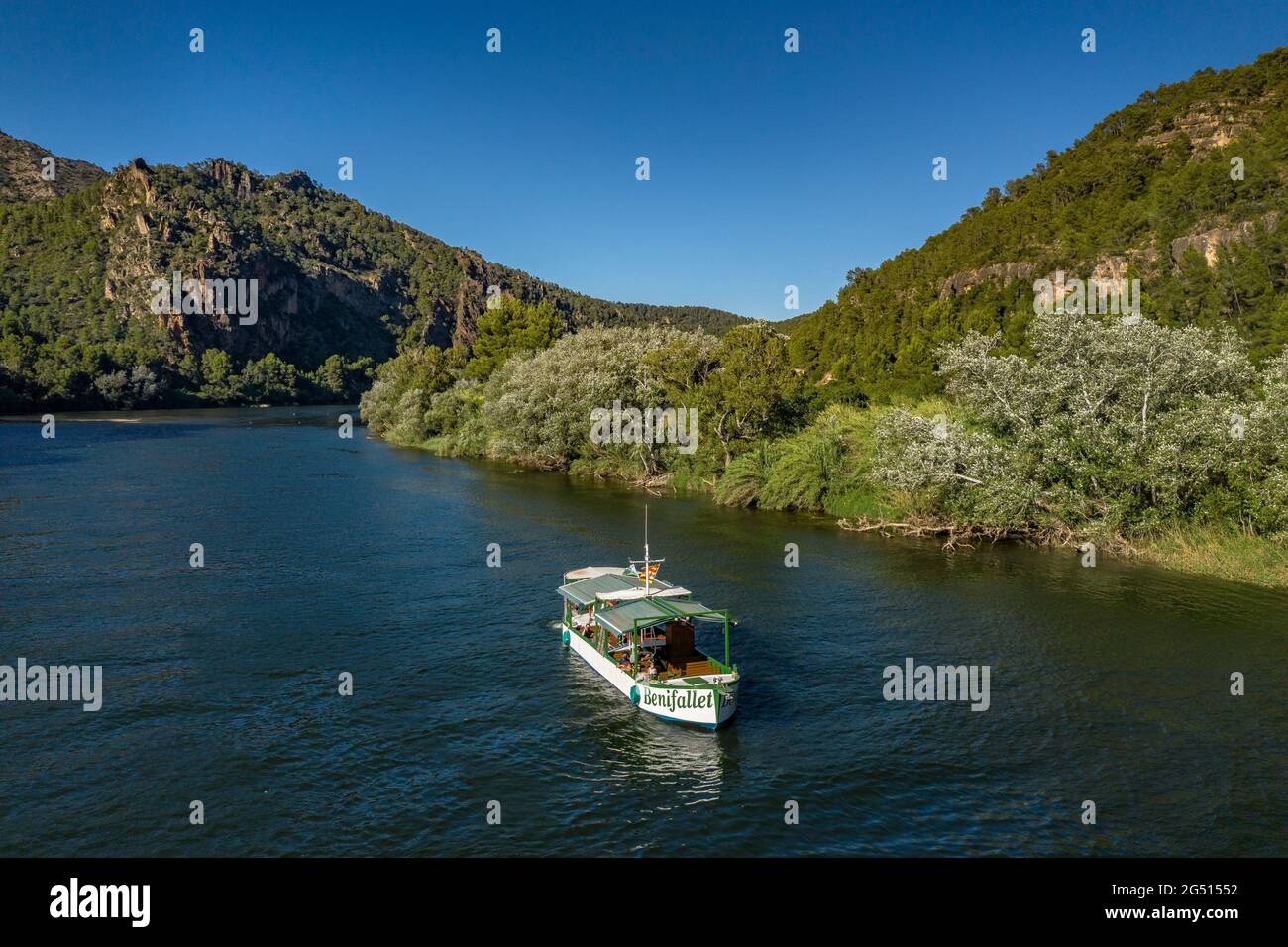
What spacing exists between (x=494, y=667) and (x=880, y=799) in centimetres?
1502

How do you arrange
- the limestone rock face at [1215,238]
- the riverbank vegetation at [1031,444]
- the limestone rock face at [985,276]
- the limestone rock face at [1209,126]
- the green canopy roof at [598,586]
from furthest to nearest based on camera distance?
the limestone rock face at [1209,126] < the limestone rock face at [985,276] < the limestone rock face at [1215,238] < the riverbank vegetation at [1031,444] < the green canopy roof at [598,586]

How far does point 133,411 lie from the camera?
7224 inches

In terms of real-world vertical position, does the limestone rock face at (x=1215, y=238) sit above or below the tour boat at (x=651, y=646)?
above

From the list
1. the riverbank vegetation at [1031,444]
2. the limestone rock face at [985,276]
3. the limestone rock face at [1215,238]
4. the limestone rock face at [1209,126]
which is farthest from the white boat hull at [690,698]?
the limestone rock face at [1209,126]

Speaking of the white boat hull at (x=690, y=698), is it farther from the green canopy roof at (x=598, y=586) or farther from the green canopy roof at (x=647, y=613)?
the green canopy roof at (x=598, y=586)

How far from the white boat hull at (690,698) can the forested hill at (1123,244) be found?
54128mm

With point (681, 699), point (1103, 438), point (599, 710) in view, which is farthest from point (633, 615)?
point (1103, 438)

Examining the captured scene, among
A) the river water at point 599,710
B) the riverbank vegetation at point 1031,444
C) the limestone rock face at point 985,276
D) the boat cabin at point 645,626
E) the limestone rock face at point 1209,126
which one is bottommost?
the river water at point 599,710

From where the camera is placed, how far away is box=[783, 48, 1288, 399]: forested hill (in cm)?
7531

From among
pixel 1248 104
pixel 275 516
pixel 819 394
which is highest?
pixel 1248 104

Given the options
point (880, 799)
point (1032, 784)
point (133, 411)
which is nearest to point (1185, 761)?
point (1032, 784)

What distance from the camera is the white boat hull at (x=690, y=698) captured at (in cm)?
2533

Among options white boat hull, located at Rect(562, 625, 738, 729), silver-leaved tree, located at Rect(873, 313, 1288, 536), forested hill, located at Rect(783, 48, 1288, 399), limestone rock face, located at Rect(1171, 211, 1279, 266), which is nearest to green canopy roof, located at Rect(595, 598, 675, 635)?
white boat hull, located at Rect(562, 625, 738, 729)
